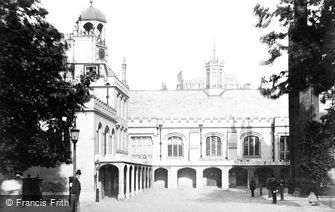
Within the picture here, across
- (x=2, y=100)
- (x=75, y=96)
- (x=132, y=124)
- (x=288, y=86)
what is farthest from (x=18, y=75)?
(x=132, y=124)

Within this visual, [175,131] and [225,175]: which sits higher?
[175,131]

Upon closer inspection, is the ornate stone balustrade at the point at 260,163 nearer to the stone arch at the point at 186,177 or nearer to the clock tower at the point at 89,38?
the stone arch at the point at 186,177

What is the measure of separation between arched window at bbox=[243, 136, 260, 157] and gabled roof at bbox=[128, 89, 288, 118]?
4278mm

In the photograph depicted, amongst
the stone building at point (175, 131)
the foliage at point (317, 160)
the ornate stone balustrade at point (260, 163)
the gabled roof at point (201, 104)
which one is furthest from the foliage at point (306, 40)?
the gabled roof at point (201, 104)

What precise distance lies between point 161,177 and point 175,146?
365 cm

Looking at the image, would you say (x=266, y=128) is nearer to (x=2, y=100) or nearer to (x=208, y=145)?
(x=208, y=145)

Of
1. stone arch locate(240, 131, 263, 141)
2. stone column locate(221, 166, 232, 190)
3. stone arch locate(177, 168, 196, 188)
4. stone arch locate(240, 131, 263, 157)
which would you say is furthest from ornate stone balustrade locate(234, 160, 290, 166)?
stone arch locate(177, 168, 196, 188)

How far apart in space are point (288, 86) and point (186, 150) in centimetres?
3416

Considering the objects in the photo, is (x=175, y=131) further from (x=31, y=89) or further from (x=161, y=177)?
(x=31, y=89)

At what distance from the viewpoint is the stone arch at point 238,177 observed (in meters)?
55.2

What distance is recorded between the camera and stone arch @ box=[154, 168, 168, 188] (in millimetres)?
55062

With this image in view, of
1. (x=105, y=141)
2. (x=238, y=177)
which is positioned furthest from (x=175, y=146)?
(x=105, y=141)

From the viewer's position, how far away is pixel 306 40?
68.9ft

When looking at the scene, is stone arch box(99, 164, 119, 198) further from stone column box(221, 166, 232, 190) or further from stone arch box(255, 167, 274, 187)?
stone arch box(255, 167, 274, 187)
